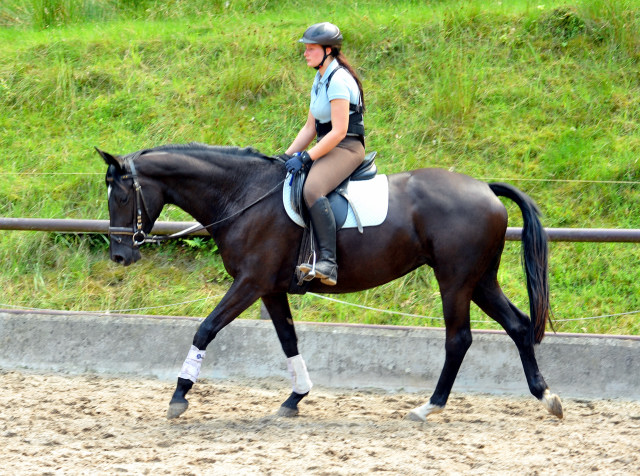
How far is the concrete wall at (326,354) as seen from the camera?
20.0 ft

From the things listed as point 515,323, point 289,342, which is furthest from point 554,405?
point 289,342

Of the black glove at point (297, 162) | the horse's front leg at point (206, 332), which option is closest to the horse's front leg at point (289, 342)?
the horse's front leg at point (206, 332)

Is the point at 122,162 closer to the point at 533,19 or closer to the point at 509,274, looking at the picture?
the point at 509,274

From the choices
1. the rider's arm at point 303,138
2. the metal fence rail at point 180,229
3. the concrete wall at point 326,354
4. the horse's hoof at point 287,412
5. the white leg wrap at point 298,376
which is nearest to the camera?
the horse's hoof at point 287,412

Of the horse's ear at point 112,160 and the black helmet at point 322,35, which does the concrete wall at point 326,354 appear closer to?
the horse's ear at point 112,160

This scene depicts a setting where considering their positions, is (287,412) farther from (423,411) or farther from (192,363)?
(423,411)

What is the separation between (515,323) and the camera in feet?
18.7

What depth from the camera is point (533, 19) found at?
412 inches

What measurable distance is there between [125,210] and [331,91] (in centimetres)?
162

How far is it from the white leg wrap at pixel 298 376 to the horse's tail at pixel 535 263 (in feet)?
5.47

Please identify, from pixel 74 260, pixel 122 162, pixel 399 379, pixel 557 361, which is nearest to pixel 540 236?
pixel 557 361

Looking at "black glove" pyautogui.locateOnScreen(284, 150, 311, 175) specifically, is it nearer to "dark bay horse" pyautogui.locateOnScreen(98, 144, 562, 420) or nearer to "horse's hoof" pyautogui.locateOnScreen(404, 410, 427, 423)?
"dark bay horse" pyautogui.locateOnScreen(98, 144, 562, 420)

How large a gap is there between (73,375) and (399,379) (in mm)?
2738

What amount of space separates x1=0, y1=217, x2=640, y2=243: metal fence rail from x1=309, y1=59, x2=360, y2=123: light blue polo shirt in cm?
136
